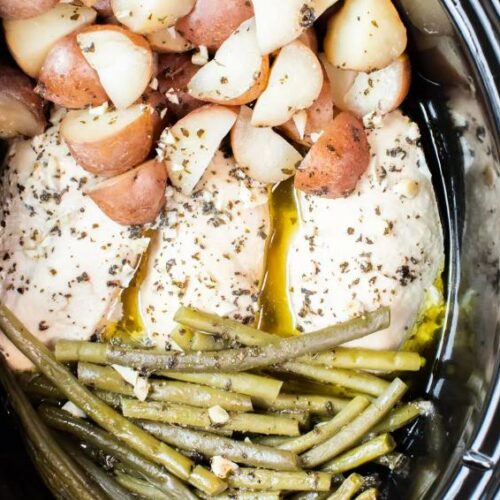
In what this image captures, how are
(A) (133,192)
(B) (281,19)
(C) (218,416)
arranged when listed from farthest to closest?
(C) (218,416) < (A) (133,192) < (B) (281,19)

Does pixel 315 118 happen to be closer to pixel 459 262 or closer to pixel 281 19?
pixel 281 19

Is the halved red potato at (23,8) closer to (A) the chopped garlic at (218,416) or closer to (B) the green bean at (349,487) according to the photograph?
(A) the chopped garlic at (218,416)

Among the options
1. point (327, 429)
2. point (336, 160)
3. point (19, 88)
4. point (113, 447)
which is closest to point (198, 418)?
point (113, 447)


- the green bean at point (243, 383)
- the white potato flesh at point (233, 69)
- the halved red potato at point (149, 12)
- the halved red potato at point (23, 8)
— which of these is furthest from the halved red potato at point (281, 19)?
the green bean at point (243, 383)

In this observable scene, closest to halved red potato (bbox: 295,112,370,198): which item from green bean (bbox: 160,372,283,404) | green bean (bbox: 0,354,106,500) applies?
green bean (bbox: 160,372,283,404)

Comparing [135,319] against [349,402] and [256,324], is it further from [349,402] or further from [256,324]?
[349,402]

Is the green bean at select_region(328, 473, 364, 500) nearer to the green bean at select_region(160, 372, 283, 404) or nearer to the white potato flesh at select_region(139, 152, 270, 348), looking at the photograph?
the green bean at select_region(160, 372, 283, 404)
